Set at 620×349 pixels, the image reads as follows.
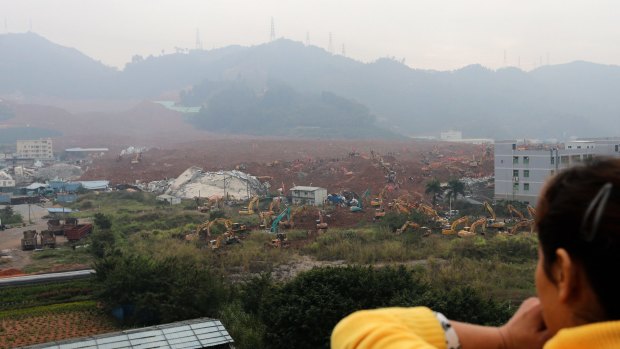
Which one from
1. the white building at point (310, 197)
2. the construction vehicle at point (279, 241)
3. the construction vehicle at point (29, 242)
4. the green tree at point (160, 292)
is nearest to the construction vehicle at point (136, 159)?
the white building at point (310, 197)

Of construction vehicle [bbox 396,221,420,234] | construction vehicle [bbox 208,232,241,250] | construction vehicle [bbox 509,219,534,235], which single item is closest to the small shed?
construction vehicle [bbox 208,232,241,250]

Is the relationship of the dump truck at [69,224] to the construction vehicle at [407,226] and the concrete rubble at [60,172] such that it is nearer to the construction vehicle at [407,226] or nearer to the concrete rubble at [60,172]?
the construction vehicle at [407,226]

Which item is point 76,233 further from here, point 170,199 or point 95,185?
point 95,185

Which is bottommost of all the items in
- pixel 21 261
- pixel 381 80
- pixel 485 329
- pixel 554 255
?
pixel 21 261

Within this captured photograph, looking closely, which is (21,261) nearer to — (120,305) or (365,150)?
(120,305)

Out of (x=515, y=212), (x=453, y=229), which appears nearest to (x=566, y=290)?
(x=453, y=229)

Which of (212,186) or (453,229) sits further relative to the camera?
(212,186)

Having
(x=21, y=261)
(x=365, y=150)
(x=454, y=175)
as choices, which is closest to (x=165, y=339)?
(x=21, y=261)
